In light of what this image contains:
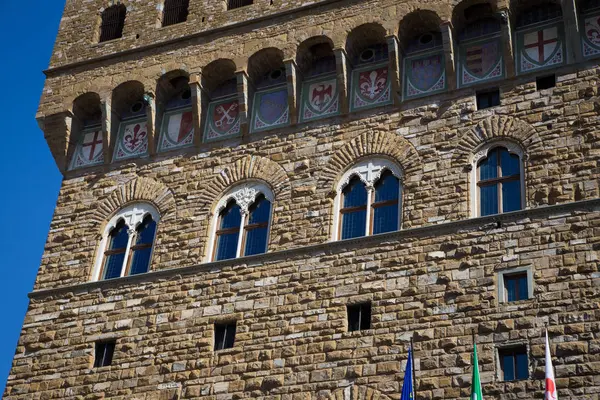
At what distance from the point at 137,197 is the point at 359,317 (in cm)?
514

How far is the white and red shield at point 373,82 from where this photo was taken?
1825cm

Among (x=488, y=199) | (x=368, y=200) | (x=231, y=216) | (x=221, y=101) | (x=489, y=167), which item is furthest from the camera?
(x=221, y=101)

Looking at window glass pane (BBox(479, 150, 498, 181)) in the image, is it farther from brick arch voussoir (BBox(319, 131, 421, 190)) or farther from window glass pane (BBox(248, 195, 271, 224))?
window glass pane (BBox(248, 195, 271, 224))

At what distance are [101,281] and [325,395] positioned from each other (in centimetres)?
488

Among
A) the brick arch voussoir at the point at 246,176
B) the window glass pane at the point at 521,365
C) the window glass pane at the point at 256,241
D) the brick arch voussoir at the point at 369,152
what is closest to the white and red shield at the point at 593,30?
the brick arch voussoir at the point at 369,152

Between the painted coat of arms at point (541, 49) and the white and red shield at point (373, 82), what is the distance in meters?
2.32

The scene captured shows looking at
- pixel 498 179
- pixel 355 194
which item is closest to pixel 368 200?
pixel 355 194

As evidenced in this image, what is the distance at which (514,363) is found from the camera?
14.5 meters

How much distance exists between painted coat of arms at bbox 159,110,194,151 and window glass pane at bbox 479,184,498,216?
558 cm

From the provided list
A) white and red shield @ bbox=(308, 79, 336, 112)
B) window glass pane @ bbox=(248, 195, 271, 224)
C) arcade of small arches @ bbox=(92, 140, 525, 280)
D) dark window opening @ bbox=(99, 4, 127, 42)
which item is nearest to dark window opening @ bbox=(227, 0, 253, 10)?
dark window opening @ bbox=(99, 4, 127, 42)

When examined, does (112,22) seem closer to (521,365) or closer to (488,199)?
(488,199)

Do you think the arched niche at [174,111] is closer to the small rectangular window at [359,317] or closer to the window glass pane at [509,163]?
the small rectangular window at [359,317]

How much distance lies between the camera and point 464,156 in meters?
16.8

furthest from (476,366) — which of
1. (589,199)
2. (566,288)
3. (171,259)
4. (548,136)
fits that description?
(171,259)
